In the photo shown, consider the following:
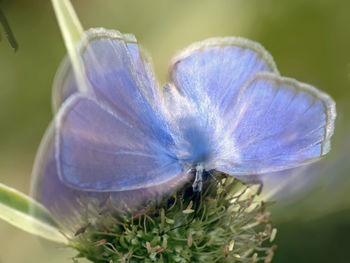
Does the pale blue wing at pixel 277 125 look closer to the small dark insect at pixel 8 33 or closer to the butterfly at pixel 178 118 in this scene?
the butterfly at pixel 178 118

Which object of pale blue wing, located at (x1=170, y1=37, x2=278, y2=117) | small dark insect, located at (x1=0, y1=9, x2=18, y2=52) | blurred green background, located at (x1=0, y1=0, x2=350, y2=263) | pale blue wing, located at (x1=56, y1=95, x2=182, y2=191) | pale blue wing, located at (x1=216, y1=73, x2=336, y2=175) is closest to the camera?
pale blue wing, located at (x1=56, y1=95, x2=182, y2=191)

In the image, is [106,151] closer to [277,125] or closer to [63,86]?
[63,86]

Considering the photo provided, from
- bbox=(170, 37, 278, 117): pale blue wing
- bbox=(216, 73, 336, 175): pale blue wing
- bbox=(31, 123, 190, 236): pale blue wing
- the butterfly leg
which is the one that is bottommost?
bbox=(31, 123, 190, 236): pale blue wing

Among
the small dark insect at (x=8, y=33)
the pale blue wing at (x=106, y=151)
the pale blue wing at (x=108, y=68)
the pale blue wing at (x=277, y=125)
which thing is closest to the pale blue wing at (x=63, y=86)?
the pale blue wing at (x=108, y=68)

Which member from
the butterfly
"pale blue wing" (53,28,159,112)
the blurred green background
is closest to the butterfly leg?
the butterfly

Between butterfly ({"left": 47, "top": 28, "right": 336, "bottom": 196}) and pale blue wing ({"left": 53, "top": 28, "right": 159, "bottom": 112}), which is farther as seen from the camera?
pale blue wing ({"left": 53, "top": 28, "right": 159, "bottom": 112})

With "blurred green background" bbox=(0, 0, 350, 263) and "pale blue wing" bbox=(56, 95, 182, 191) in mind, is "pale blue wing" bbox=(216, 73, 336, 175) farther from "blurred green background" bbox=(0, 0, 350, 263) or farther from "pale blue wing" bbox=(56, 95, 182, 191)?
"blurred green background" bbox=(0, 0, 350, 263)

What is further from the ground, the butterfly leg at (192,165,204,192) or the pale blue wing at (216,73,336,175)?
the pale blue wing at (216,73,336,175)
